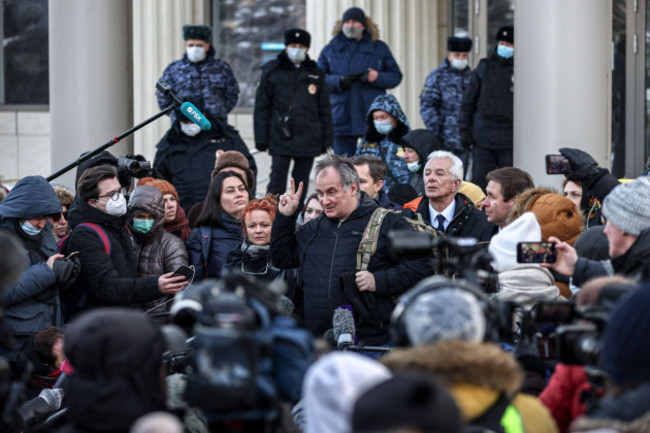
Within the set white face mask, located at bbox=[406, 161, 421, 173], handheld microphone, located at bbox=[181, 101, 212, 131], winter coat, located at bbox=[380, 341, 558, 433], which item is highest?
handheld microphone, located at bbox=[181, 101, 212, 131]

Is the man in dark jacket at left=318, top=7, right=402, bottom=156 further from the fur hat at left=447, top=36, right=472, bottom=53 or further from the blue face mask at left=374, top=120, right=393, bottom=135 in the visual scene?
the blue face mask at left=374, top=120, right=393, bottom=135

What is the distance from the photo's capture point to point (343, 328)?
702 centimetres

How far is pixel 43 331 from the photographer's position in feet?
24.0

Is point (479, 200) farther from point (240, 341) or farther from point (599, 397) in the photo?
point (240, 341)

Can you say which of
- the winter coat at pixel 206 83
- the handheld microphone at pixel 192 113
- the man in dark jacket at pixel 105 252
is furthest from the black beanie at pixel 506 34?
the man in dark jacket at pixel 105 252

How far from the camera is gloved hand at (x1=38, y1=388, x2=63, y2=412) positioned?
22.7 ft

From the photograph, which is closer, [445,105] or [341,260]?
[341,260]

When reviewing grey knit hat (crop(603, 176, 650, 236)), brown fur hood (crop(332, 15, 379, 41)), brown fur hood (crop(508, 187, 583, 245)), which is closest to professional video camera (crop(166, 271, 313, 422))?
grey knit hat (crop(603, 176, 650, 236))

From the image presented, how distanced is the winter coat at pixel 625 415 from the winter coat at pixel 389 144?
21.9 feet

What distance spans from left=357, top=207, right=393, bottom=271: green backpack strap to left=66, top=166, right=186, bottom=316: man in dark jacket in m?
1.19

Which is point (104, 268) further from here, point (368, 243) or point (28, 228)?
point (368, 243)

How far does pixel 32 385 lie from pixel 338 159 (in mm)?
2215

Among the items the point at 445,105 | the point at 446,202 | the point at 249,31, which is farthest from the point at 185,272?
the point at 249,31

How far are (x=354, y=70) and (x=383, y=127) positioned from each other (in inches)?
56.3
